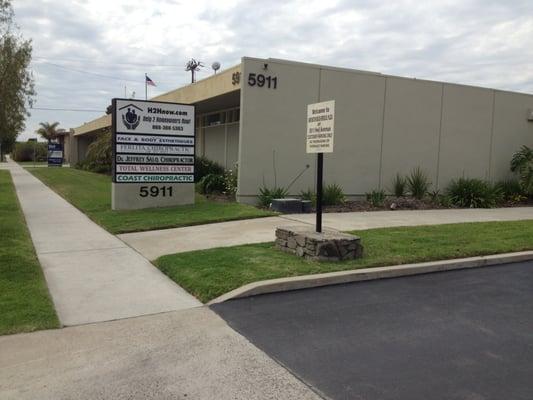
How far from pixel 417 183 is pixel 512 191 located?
385 centimetres

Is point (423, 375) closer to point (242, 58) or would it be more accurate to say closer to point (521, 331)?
point (521, 331)

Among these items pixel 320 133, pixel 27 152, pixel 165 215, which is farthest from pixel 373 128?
pixel 27 152

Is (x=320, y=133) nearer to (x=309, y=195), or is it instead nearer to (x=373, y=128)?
(x=309, y=195)

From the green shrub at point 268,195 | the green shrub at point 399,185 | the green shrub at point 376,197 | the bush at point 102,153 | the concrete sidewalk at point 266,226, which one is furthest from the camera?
the bush at point 102,153

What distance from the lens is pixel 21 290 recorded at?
606 cm

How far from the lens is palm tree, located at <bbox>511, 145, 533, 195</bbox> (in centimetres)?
1727

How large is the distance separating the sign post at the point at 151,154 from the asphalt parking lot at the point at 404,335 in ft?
27.8

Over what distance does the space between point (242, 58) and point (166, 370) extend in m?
10.7

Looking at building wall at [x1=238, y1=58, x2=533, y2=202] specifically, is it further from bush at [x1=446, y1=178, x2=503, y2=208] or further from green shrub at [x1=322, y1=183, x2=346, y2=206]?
bush at [x1=446, y1=178, x2=503, y2=208]

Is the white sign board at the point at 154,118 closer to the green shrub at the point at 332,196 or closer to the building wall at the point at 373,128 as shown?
the building wall at the point at 373,128

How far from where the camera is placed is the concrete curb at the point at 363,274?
6121mm

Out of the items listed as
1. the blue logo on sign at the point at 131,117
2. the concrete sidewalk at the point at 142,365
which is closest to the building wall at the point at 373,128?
the blue logo on sign at the point at 131,117

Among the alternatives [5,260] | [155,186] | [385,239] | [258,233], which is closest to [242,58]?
[155,186]

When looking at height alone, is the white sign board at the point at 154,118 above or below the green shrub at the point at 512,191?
above
